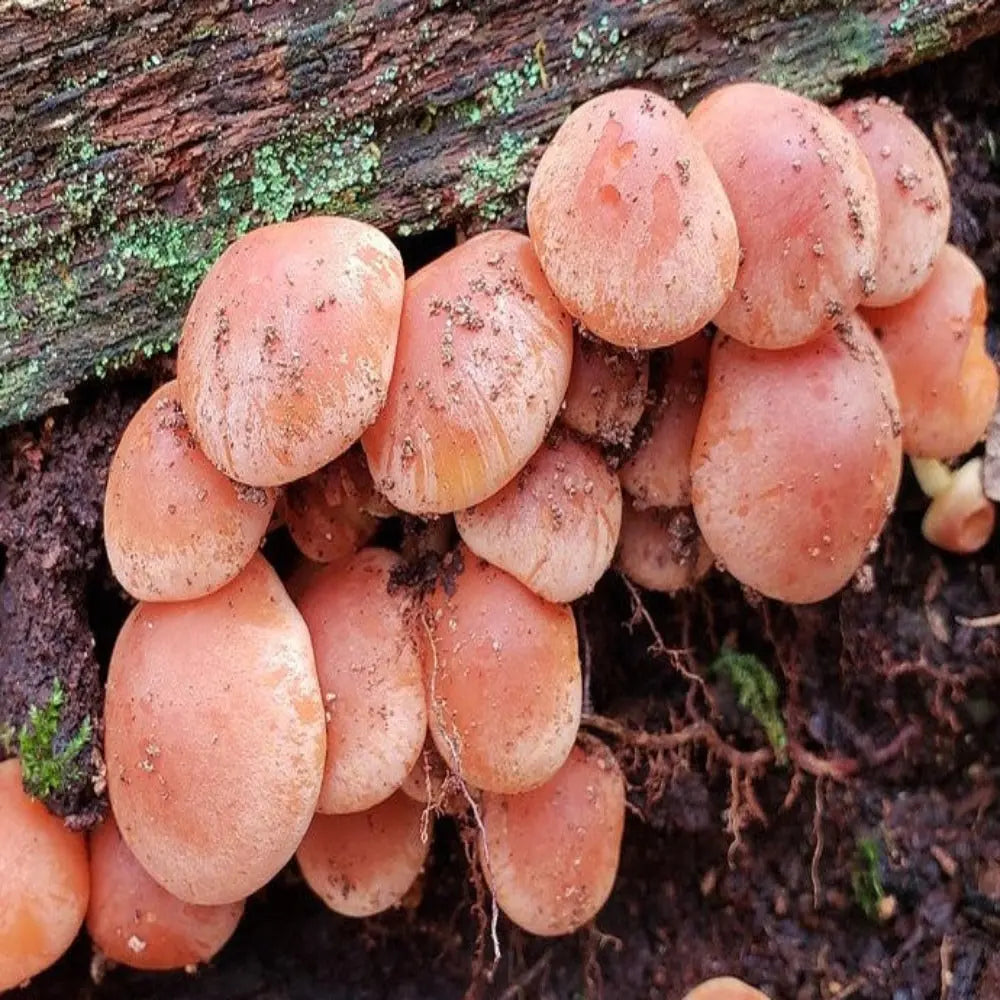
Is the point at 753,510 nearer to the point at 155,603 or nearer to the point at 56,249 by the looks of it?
the point at 155,603

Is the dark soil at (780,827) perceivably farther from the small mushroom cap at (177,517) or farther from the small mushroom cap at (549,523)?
the small mushroom cap at (177,517)

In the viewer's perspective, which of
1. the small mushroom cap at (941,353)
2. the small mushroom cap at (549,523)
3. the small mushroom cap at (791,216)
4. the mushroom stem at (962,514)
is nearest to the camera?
the small mushroom cap at (791,216)

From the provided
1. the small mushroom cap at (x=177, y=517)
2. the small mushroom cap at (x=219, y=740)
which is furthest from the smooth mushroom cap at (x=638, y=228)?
the small mushroom cap at (x=219, y=740)

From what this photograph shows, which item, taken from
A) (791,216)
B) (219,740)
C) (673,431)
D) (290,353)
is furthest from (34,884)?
(791,216)

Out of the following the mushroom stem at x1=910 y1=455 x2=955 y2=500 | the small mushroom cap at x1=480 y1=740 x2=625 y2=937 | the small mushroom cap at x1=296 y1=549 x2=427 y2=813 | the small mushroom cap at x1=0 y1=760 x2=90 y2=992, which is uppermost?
the small mushroom cap at x1=296 y1=549 x2=427 y2=813

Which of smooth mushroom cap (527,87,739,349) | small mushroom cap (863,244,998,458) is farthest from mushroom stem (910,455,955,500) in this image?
smooth mushroom cap (527,87,739,349)

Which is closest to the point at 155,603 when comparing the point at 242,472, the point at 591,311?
the point at 242,472

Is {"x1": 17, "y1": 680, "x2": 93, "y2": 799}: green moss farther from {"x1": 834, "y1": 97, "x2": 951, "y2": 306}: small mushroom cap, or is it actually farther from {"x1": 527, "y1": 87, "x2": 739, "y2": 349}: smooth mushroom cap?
{"x1": 834, "y1": 97, "x2": 951, "y2": 306}: small mushroom cap
